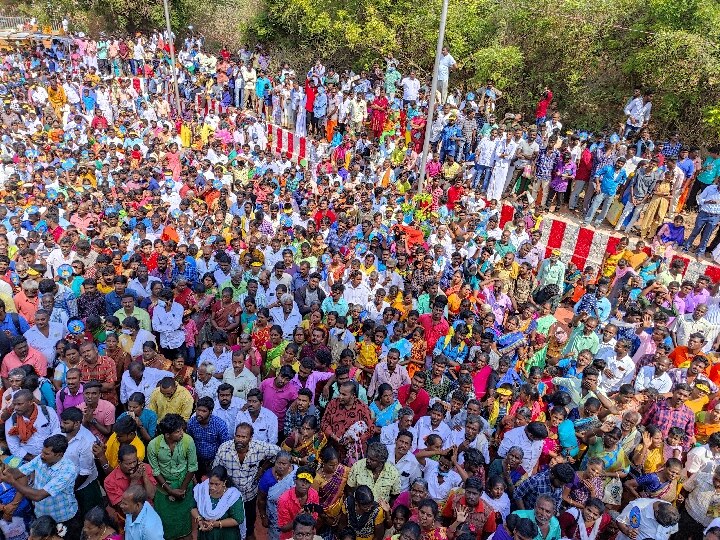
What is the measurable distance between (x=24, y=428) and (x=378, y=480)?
10.4 ft

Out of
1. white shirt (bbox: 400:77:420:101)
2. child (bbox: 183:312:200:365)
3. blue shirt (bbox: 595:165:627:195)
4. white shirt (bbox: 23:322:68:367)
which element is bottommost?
child (bbox: 183:312:200:365)

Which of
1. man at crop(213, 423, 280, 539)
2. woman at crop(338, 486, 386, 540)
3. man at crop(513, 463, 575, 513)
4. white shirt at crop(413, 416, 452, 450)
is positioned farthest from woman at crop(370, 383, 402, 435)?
man at crop(513, 463, 575, 513)

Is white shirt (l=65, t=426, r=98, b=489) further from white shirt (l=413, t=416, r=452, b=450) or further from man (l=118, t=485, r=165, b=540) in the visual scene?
white shirt (l=413, t=416, r=452, b=450)

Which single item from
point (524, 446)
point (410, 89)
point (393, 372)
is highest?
point (410, 89)

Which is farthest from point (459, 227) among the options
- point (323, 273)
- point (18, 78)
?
point (18, 78)

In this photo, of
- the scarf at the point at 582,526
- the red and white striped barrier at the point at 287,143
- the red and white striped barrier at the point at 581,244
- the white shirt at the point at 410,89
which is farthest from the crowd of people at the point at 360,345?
the red and white striped barrier at the point at 287,143

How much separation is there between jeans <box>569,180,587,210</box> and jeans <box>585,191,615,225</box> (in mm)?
557

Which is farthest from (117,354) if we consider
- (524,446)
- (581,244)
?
(581,244)

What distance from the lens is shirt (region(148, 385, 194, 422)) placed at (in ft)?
18.6

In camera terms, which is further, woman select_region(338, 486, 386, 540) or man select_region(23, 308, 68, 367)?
man select_region(23, 308, 68, 367)

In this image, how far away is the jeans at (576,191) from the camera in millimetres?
12383

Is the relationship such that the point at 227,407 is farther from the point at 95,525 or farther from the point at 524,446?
the point at 524,446

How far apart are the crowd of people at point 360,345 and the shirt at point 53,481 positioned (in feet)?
0.05

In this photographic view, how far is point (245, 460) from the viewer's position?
510cm
